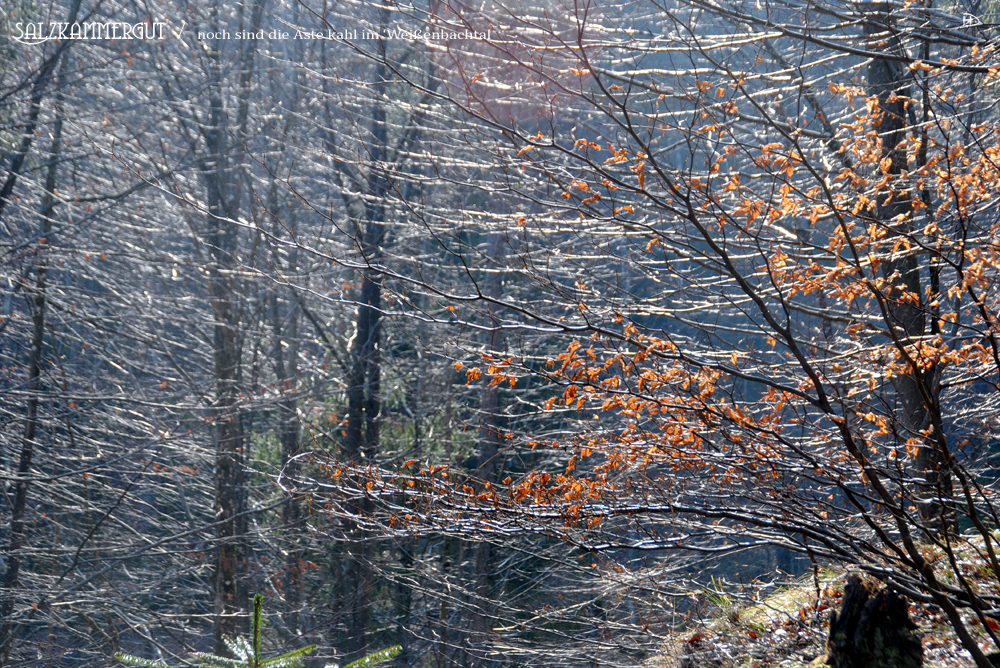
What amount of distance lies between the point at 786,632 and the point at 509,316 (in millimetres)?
6844

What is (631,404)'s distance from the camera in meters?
3.84

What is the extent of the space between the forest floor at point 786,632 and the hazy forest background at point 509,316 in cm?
22

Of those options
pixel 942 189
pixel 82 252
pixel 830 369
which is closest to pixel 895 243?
pixel 942 189

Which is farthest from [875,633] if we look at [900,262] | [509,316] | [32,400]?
[32,400]

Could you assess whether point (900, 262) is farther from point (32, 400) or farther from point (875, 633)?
point (32, 400)

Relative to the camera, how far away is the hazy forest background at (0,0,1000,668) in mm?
3994

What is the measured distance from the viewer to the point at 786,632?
5719mm

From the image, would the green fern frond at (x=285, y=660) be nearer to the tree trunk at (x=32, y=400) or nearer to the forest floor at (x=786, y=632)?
the forest floor at (x=786, y=632)

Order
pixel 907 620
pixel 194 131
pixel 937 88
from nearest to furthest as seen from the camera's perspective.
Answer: pixel 907 620 < pixel 937 88 < pixel 194 131

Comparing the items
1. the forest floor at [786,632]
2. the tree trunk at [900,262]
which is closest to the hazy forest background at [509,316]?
the tree trunk at [900,262]

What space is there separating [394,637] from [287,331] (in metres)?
6.12

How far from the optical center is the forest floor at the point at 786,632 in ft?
14.9

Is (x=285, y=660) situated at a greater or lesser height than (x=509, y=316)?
lesser

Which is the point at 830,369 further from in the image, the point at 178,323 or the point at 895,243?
the point at 178,323
